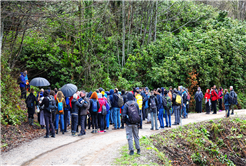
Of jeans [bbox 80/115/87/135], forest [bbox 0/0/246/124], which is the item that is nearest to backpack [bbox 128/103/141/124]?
jeans [bbox 80/115/87/135]

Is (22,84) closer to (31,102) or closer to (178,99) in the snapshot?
(31,102)

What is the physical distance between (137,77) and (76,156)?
17.8 m

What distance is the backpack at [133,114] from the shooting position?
27.5 ft

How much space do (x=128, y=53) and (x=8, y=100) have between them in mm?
15308

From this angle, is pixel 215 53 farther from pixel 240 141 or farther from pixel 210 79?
pixel 240 141

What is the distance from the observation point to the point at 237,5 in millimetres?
41906

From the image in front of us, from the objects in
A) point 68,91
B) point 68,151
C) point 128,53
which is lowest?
point 68,151

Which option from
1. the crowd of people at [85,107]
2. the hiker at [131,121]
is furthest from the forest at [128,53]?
the hiker at [131,121]

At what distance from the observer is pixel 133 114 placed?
8445mm

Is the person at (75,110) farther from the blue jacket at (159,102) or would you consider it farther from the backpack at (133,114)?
the blue jacket at (159,102)

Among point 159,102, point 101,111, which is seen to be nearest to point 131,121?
point 101,111

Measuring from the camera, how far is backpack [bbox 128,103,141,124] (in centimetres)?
837

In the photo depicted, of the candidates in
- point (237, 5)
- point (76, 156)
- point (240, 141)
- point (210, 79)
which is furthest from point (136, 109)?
point (237, 5)

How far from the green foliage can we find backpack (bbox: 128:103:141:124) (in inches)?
283
